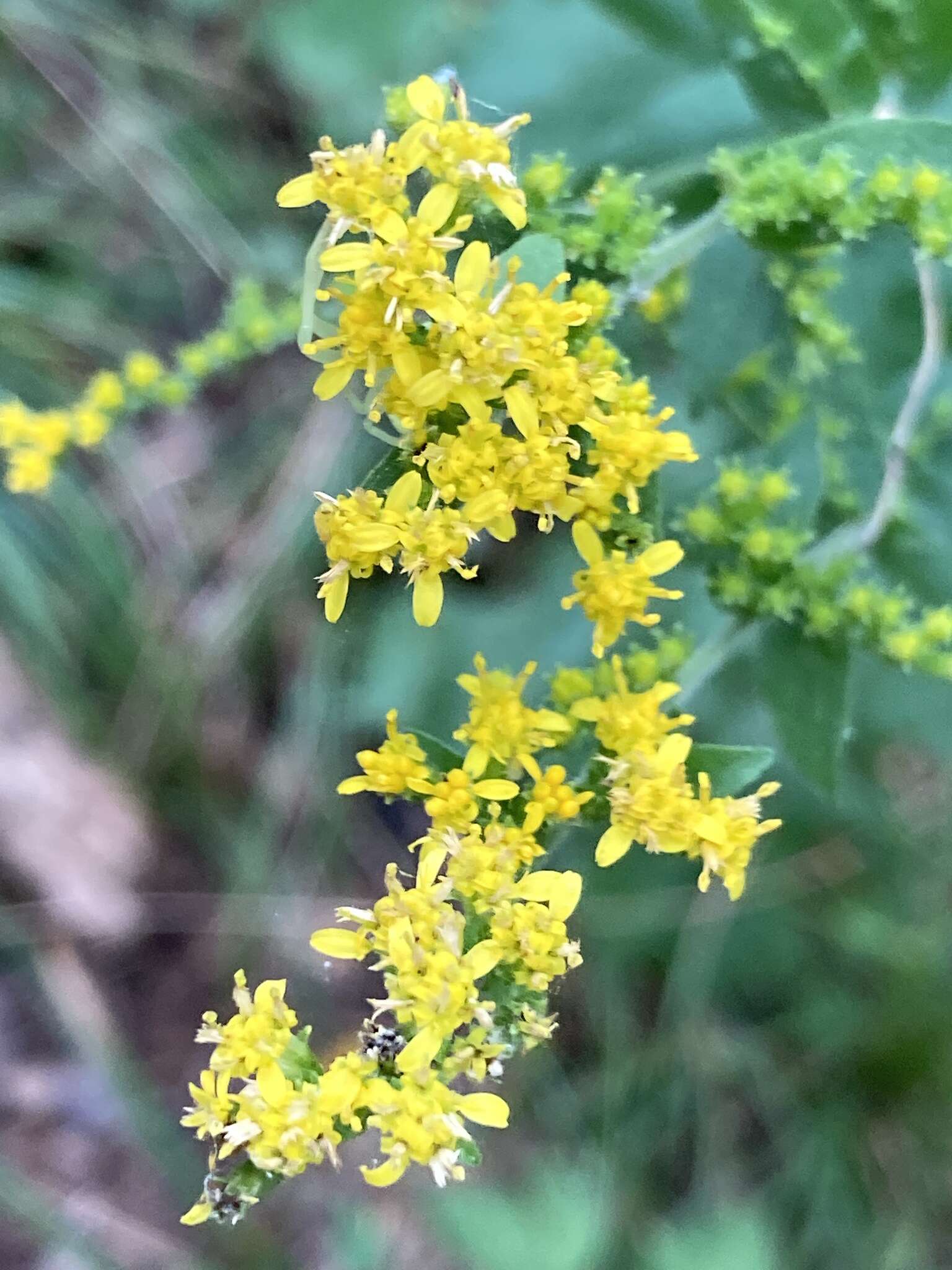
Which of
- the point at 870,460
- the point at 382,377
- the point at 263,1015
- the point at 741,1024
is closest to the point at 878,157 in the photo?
the point at 870,460

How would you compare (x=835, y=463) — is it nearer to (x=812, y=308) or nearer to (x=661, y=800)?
(x=812, y=308)

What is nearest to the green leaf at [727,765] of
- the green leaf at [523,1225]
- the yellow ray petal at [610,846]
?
the yellow ray petal at [610,846]

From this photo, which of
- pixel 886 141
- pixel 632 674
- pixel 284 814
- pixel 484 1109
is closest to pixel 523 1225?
pixel 284 814

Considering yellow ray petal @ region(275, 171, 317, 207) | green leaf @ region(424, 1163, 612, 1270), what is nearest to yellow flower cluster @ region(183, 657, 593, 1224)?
yellow ray petal @ region(275, 171, 317, 207)

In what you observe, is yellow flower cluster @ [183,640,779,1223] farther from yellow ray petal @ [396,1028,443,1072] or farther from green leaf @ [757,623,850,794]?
green leaf @ [757,623,850,794]

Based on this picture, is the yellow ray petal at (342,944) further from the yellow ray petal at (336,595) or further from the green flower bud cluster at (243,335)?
the green flower bud cluster at (243,335)

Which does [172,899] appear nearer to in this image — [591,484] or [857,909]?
[857,909]

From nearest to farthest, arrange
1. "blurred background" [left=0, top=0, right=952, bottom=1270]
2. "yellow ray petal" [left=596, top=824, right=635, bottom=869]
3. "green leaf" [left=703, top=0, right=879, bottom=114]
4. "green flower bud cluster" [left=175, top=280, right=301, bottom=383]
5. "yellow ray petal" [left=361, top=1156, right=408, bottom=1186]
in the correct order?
1. "yellow ray petal" [left=361, top=1156, right=408, bottom=1186]
2. "yellow ray petal" [left=596, top=824, right=635, bottom=869]
3. "green leaf" [left=703, top=0, right=879, bottom=114]
4. "green flower bud cluster" [left=175, top=280, right=301, bottom=383]
5. "blurred background" [left=0, top=0, right=952, bottom=1270]
